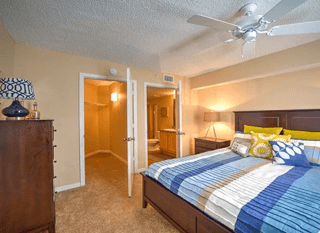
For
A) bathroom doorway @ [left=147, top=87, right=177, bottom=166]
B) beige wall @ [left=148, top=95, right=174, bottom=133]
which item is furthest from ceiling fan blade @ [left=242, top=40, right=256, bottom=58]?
beige wall @ [left=148, top=95, right=174, bottom=133]

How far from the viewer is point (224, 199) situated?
120cm

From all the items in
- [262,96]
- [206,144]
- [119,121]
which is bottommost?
[206,144]

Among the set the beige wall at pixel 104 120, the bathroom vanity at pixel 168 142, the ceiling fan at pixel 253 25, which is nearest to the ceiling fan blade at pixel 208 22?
the ceiling fan at pixel 253 25

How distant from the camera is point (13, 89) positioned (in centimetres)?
148

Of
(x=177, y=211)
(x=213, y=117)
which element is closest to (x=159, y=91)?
(x=213, y=117)

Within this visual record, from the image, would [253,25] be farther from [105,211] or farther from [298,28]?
[105,211]

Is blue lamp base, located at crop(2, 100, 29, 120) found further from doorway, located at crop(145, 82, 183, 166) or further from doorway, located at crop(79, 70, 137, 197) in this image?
doorway, located at crop(79, 70, 137, 197)

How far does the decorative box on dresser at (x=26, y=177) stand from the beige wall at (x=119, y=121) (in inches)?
95.0

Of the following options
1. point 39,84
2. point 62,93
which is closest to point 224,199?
point 62,93

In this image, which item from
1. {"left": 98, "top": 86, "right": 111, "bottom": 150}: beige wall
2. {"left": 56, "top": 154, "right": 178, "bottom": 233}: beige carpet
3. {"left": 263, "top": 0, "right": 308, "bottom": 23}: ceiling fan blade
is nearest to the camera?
{"left": 263, "top": 0, "right": 308, "bottom": 23}: ceiling fan blade

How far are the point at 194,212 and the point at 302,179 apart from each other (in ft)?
3.81

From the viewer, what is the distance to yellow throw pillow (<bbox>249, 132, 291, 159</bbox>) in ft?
7.48

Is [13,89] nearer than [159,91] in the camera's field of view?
Yes

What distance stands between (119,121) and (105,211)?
271cm
